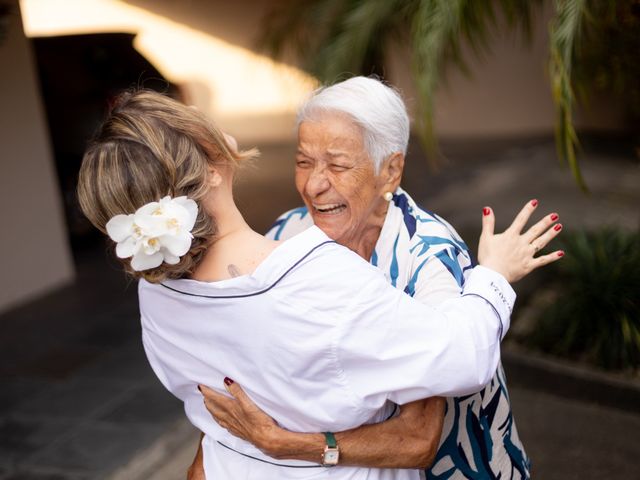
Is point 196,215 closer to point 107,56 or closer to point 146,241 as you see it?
point 146,241

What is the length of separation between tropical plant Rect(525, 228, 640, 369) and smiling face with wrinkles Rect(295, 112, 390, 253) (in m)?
2.66

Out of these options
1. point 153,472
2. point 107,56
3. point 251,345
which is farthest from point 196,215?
point 107,56

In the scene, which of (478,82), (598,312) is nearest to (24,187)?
(598,312)

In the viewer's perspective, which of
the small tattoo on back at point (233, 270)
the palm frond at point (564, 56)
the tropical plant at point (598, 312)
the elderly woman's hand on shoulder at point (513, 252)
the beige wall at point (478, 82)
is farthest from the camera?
the beige wall at point (478, 82)

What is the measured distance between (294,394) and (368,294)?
282 mm

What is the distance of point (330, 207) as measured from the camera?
7.53 ft

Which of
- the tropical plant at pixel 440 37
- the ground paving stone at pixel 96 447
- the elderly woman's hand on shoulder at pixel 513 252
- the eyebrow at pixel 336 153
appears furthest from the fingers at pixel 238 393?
the ground paving stone at pixel 96 447

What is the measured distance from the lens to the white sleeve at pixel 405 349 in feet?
4.57

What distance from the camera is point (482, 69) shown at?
12789mm

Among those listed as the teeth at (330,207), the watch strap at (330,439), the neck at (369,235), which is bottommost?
the watch strap at (330,439)

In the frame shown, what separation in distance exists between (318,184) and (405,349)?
96 cm

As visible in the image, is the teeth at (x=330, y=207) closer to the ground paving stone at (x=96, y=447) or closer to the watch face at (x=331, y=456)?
the watch face at (x=331, y=456)

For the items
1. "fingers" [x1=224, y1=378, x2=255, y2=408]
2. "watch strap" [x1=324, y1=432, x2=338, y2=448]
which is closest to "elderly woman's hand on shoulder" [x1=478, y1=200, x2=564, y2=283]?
"watch strap" [x1=324, y1=432, x2=338, y2=448]

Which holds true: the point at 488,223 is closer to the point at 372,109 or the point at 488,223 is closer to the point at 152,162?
the point at 372,109
